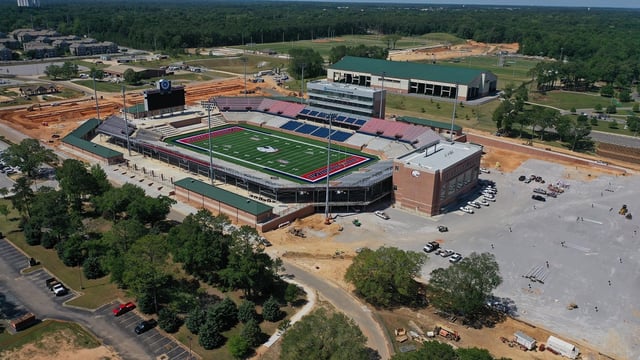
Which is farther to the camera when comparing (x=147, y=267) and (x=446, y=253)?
(x=446, y=253)

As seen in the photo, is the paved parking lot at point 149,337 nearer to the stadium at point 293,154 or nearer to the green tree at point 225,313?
the green tree at point 225,313

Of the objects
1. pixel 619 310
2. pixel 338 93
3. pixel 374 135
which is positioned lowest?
pixel 619 310

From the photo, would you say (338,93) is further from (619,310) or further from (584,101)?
(584,101)

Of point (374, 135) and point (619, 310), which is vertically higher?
point (374, 135)

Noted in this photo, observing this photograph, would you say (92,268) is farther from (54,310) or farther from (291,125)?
(291,125)

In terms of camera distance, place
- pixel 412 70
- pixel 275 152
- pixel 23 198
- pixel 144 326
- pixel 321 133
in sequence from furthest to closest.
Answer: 1. pixel 412 70
2. pixel 321 133
3. pixel 275 152
4. pixel 23 198
5. pixel 144 326

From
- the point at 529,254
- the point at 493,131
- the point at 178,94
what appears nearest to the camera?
the point at 529,254

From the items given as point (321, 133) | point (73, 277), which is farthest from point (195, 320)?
point (321, 133)

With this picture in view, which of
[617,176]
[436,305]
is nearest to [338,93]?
[617,176]
